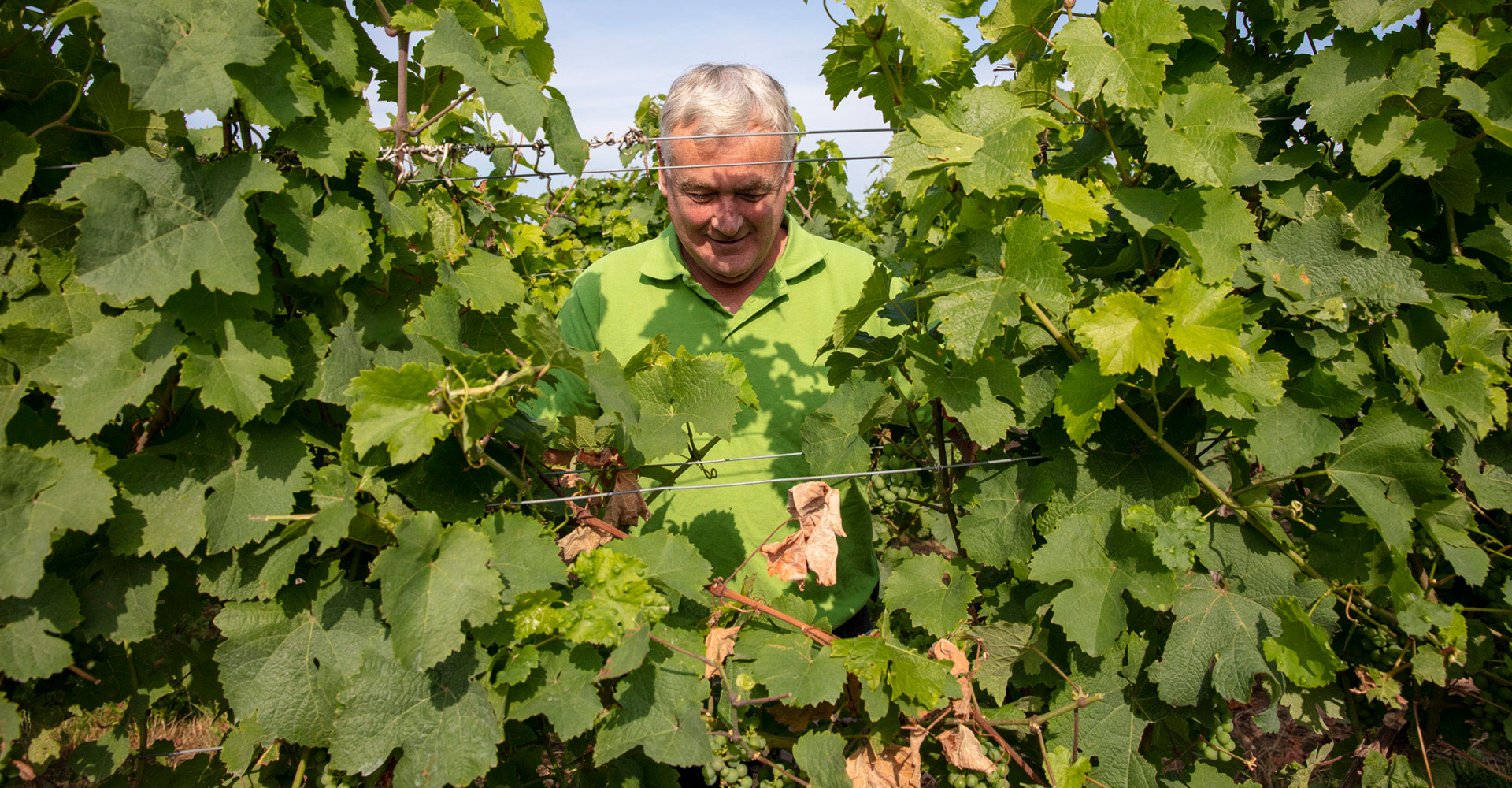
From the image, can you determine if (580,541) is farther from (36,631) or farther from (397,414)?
(36,631)

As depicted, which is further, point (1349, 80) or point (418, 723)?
point (1349, 80)

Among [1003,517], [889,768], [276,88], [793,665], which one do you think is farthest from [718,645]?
[276,88]

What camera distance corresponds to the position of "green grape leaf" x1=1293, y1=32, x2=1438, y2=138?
176 cm

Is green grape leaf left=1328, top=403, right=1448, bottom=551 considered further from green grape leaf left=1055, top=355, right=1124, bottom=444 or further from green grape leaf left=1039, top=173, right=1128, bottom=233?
green grape leaf left=1039, top=173, right=1128, bottom=233

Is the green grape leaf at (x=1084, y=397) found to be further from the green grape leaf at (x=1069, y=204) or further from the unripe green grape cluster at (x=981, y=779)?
the unripe green grape cluster at (x=981, y=779)

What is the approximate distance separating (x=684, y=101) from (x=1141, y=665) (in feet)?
7.03

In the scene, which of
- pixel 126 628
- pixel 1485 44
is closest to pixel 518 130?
pixel 126 628

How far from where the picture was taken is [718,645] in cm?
174

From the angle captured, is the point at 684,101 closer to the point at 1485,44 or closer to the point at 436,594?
the point at 436,594

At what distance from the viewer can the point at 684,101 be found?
2.72m

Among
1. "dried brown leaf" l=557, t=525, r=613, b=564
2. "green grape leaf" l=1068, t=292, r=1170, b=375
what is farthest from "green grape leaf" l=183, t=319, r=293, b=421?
"green grape leaf" l=1068, t=292, r=1170, b=375

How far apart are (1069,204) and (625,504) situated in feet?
3.86

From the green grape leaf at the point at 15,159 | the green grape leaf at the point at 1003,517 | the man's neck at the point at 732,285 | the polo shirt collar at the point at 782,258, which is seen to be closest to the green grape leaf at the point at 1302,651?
the green grape leaf at the point at 1003,517

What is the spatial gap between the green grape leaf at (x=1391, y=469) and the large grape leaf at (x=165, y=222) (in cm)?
216
